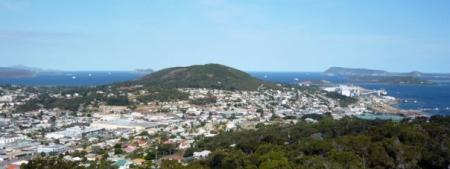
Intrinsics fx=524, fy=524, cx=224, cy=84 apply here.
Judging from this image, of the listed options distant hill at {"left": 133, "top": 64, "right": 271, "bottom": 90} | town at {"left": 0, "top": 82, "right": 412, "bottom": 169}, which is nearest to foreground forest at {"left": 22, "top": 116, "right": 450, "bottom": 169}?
town at {"left": 0, "top": 82, "right": 412, "bottom": 169}

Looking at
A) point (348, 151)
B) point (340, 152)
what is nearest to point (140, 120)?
point (348, 151)

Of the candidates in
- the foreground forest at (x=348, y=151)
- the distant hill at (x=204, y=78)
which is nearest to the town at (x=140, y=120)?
the foreground forest at (x=348, y=151)

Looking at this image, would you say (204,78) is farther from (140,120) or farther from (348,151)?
(348,151)

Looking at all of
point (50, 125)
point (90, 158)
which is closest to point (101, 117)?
point (50, 125)

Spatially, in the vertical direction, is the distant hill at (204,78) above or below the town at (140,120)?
above

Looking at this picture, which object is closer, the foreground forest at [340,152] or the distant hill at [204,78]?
the foreground forest at [340,152]

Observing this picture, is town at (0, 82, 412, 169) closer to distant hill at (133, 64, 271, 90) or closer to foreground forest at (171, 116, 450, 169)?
foreground forest at (171, 116, 450, 169)

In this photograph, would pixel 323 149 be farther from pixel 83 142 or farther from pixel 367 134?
pixel 83 142

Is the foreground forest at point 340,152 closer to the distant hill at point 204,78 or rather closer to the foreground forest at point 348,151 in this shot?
the foreground forest at point 348,151
